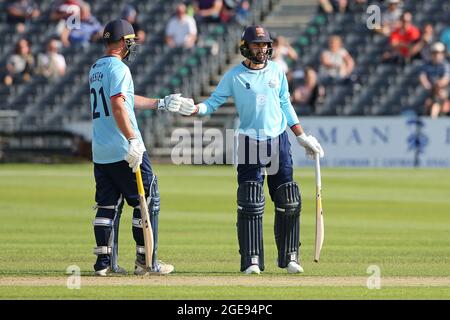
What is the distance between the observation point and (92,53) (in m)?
36.8

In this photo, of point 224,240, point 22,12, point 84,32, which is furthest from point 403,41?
point 224,240

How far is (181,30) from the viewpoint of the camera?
35656 millimetres

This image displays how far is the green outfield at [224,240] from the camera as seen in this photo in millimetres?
11102

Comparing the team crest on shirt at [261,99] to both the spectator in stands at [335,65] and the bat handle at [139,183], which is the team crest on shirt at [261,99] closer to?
the bat handle at [139,183]

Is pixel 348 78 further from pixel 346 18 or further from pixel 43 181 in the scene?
pixel 43 181

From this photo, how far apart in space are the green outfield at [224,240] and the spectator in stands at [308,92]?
3.96m

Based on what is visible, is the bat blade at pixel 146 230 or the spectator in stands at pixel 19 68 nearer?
the bat blade at pixel 146 230

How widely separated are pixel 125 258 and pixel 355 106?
19.3 m

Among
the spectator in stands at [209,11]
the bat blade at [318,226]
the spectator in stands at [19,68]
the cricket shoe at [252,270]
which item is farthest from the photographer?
the spectator in stands at [19,68]

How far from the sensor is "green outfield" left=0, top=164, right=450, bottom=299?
1110cm

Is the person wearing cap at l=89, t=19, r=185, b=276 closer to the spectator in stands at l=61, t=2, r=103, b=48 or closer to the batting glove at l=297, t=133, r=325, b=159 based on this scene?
the batting glove at l=297, t=133, r=325, b=159

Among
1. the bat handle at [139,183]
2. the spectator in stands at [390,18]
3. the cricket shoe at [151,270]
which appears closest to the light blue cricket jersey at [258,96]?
the bat handle at [139,183]
